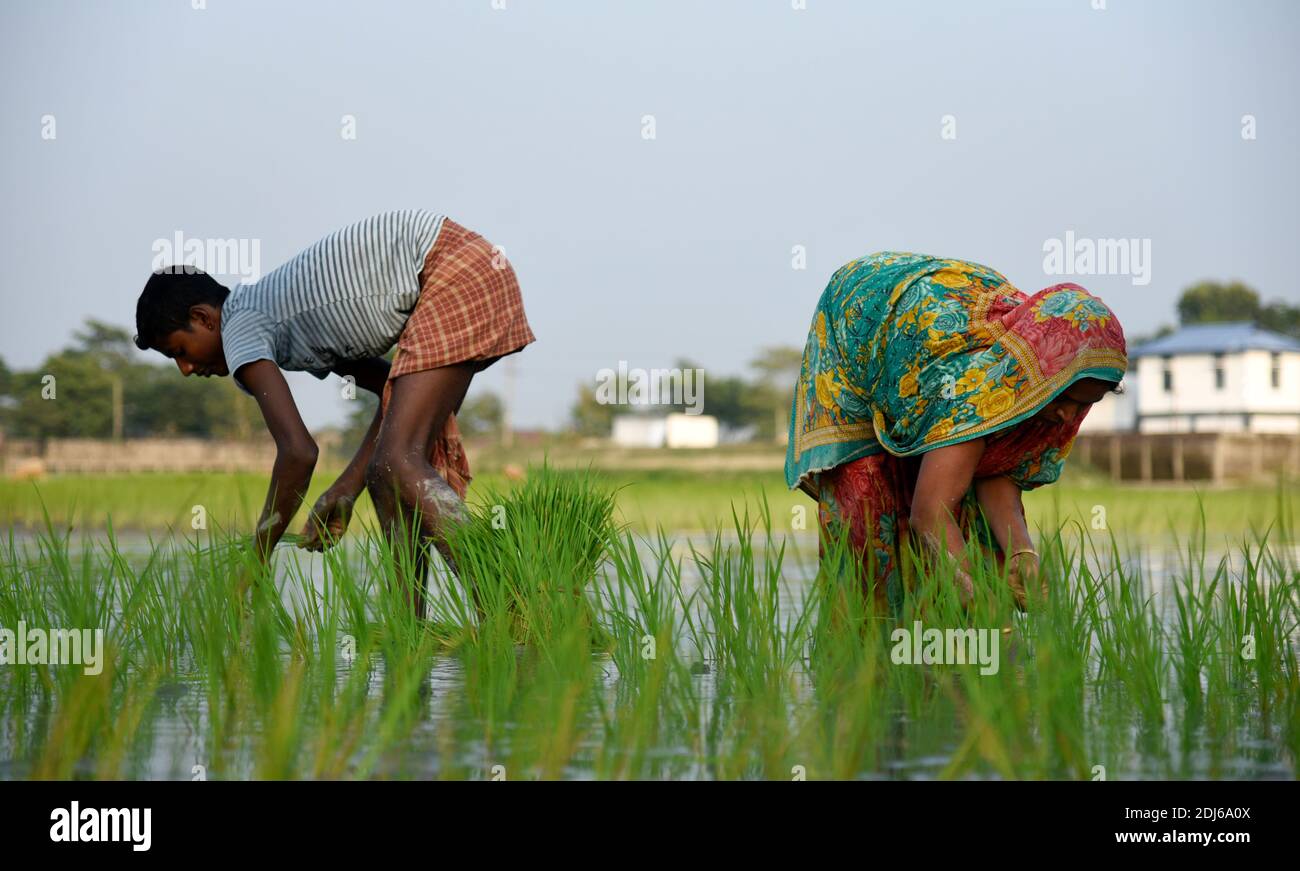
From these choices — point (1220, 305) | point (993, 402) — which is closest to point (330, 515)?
point (993, 402)

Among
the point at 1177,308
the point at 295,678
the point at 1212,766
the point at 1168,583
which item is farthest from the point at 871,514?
the point at 1177,308

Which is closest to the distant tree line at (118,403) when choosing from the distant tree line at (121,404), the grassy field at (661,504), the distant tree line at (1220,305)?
the distant tree line at (121,404)

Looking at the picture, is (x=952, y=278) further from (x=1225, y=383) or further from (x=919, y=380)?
(x=1225, y=383)

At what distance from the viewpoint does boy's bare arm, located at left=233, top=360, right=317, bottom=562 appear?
4102 mm

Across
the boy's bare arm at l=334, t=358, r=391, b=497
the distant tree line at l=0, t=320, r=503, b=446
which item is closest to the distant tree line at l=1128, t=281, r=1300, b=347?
the distant tree line at l=0, t=320, r=503, b=446

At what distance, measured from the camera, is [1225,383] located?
40719mm

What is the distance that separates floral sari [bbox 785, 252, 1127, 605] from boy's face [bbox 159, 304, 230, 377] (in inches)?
71.4

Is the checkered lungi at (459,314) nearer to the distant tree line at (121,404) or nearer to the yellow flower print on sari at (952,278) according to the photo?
the yellow flower print on sari at (952,278)

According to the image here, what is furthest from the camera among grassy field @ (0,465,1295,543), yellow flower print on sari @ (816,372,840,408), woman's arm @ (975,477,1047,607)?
grassy field @ (0,465,1295,543)

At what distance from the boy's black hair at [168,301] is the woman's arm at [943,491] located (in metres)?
2.25

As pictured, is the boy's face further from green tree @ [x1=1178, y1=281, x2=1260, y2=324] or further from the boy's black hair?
green tree @ [x1=1178, y1=281, x2=1260, y2=324]
